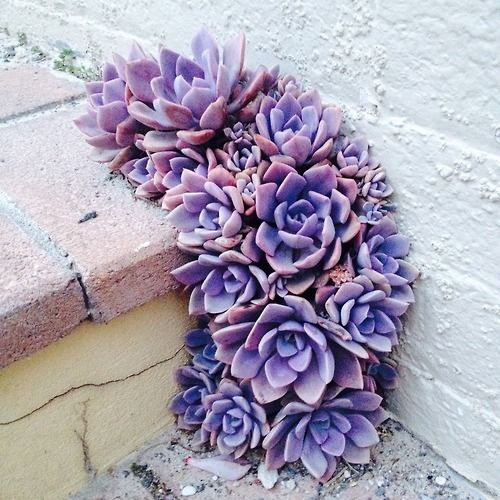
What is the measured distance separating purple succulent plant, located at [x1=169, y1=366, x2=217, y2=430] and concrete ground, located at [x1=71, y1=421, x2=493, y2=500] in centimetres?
5

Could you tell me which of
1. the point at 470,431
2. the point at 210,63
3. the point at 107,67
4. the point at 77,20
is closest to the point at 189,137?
the point at 210,63

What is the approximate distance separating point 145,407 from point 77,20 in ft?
3.10

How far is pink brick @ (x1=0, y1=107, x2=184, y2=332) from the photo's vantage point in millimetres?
1021

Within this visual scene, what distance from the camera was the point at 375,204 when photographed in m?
1.04

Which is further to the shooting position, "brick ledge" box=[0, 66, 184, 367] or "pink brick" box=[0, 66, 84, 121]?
"pink brick" box=[0, 66, 84, 121]

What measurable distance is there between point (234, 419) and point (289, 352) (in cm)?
19

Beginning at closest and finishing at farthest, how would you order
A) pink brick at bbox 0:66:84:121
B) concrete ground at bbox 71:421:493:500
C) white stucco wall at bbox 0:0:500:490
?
white stucco wall at bbox 0:0:500:490, concrete ground at bbox 71:421:493:500, pink brick at bbox 0:66:84:121

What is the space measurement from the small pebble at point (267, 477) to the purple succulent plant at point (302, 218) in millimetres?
361

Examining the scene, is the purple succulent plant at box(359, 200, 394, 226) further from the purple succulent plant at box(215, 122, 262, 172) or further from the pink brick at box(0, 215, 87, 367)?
the pink brick at box(0, 215, 87, 367)

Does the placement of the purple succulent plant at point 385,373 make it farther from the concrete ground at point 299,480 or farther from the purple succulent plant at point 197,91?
the purple succulent plant at point 197,91

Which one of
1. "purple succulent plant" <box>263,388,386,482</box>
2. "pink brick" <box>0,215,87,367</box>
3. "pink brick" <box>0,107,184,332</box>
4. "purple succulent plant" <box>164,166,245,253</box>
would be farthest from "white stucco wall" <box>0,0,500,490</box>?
"pink brick" <box>0,215,87,367</box>

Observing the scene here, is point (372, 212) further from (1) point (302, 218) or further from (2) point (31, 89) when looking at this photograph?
(2) point (31, 89)

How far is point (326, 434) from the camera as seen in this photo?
1074mm

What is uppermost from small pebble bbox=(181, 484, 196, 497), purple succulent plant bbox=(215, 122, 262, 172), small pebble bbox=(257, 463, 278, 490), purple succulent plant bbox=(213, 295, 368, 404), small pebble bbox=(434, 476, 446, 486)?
purple succulent plant bbox=(215, 122, 262, 172)
